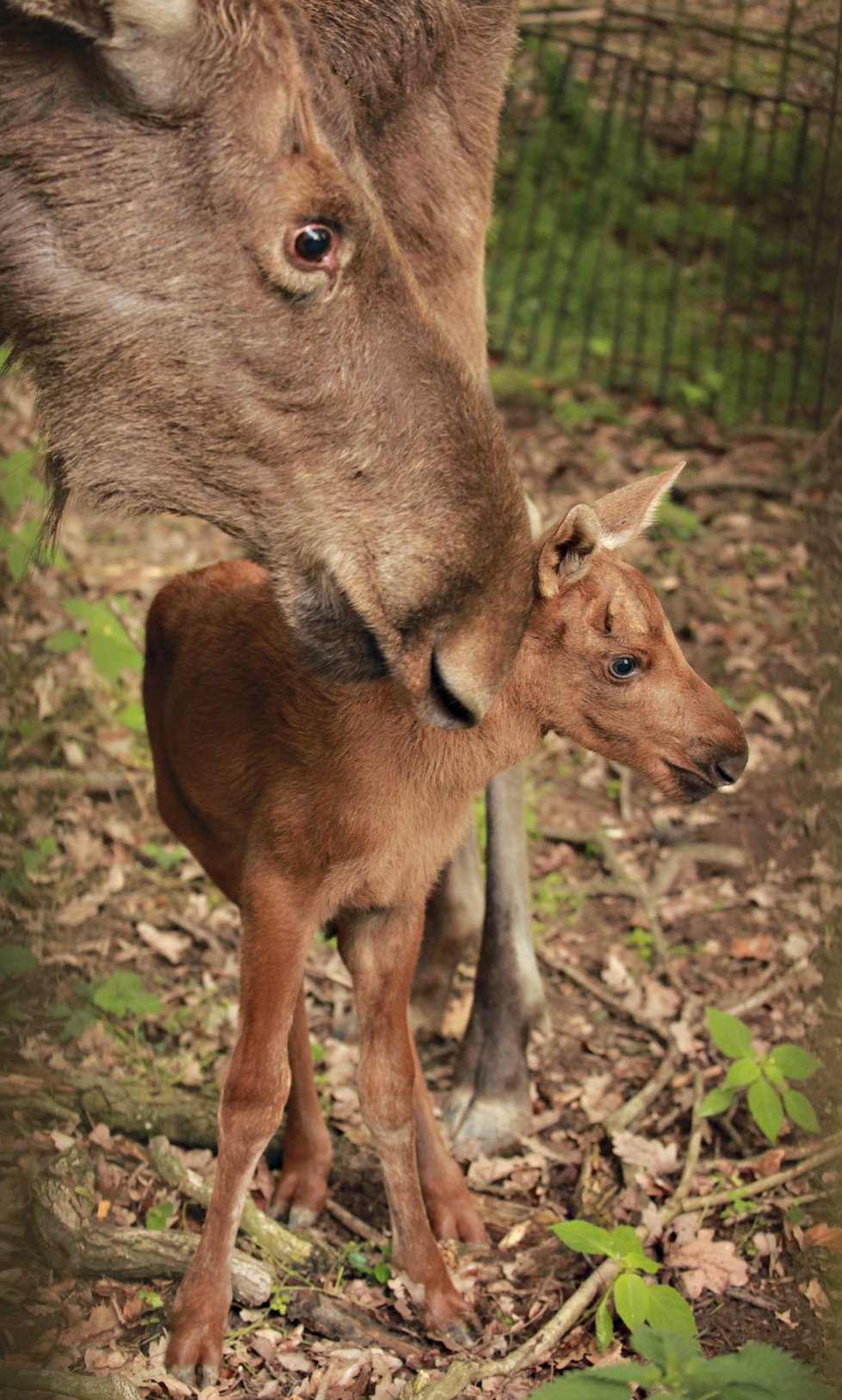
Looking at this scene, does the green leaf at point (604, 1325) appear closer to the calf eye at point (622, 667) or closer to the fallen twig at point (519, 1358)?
the fallen twig at point (519, 1358)

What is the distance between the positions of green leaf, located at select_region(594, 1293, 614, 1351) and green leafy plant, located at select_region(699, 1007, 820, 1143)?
80 centimetres

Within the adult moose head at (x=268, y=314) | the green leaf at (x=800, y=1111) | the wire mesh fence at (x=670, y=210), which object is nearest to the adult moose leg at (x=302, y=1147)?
the green leaf at (x=800, y=1111)

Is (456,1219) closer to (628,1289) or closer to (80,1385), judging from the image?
(628,1289)

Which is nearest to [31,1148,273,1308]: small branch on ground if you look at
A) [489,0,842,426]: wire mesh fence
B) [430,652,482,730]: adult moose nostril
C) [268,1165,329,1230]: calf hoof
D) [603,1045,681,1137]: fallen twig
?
[268,1165,329,1230]: calf hoof

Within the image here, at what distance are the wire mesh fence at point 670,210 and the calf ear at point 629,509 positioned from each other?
6516 millimetres

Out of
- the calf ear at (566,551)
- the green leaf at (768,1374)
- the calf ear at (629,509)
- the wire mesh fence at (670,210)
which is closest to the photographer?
the green leaf at (768,1374)

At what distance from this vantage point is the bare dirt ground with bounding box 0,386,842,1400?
4.38m

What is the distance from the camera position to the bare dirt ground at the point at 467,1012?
172 inches

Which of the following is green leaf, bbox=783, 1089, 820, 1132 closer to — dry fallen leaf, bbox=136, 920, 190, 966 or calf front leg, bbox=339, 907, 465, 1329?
calf front leg, bbox=339, 907, 465, 1329

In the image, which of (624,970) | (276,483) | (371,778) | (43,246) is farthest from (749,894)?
(43,246)

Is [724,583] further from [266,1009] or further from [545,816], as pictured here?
[266,1009]

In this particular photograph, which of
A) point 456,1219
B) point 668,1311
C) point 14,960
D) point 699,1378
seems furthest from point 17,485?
point 699,1378

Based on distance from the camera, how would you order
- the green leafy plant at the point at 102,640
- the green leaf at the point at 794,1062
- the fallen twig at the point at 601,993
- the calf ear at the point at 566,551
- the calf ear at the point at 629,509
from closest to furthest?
1. the calf ear at the point at 566,551
2. the calf ear at the point at 629,509
3. the green leaf at the point at 794,1062
4. the fallen twig at the point at 601,993
5. the green leafy plant at the point at 102,640

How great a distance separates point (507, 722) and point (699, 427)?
6.82 meters
